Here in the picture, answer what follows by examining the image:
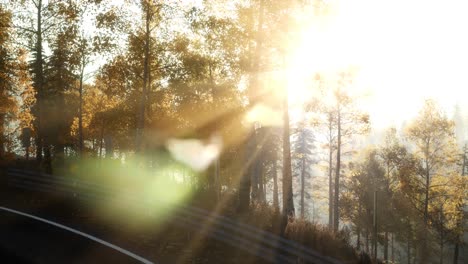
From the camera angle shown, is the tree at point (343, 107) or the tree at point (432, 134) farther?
the tree at point (432, 134)

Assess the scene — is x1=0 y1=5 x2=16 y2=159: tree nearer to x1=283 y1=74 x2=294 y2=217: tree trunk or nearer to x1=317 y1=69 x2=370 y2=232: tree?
x1=283 y1=74 x2=294 y2=217: tree trunk

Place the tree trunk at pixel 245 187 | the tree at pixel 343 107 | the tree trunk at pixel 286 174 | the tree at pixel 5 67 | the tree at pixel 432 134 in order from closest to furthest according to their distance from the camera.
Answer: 1. the tree trunk at pixel 245 187
2. the tree trunk at pixel 286 174
3. the tree at pixel 5 67
4. the tree at pixel 343 107
5. the tree at pixel 432 134

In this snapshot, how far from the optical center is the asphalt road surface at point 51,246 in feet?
32.4

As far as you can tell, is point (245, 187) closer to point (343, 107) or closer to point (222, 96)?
point (222, 96)

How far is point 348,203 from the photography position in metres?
40.5

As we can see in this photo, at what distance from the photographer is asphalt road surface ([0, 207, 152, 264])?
32.4 feet

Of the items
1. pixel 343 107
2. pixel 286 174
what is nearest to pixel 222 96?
pixel 286 174

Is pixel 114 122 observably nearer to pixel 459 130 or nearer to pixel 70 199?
pixel 70 199

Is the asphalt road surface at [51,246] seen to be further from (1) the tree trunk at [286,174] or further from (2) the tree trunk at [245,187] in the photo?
(1) the tree trunk at [286,174]

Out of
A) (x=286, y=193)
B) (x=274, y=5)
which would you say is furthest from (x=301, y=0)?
(x=286, y=193)

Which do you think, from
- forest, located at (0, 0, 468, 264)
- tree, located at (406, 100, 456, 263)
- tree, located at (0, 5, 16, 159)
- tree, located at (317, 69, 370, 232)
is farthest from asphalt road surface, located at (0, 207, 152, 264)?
tree, located at (406, 100, 456, 263)

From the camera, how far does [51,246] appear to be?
423 inches

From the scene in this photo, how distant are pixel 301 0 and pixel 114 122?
563 inches

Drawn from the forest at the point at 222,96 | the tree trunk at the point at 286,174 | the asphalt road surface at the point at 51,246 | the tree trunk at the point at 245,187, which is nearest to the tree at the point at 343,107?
the forest at the point at 222,96
